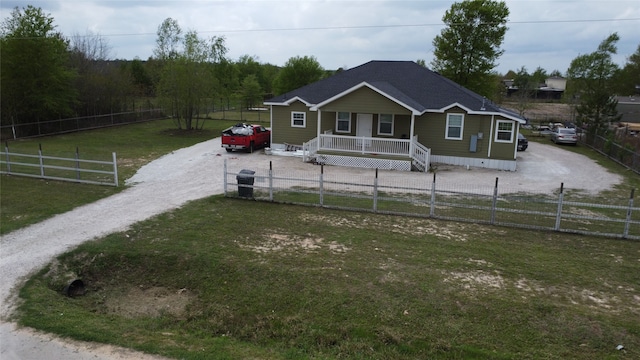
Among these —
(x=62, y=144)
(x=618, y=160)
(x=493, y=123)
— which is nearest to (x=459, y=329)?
(x=493, y=123)

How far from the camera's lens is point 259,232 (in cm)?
1139

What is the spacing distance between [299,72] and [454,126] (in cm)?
2927

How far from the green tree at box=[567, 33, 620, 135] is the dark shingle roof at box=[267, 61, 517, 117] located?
13.1m

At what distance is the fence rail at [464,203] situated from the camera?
39.1 ft

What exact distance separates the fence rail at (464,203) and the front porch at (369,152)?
2652 millimetres

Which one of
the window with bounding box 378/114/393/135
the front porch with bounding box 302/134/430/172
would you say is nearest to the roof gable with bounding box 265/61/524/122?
the window with bounding box 378/114/393/135

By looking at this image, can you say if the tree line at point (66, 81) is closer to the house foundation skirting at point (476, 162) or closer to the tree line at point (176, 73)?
the tree line at point (176, 73)

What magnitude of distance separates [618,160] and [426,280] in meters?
21.7

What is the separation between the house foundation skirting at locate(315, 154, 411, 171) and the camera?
21141mm

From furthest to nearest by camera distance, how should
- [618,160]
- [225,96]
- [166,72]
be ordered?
[225,96], [166,72], [618,160]

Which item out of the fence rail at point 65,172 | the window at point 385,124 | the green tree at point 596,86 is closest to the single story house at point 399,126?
the window at point 385,124

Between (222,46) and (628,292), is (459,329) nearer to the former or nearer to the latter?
(628,292)

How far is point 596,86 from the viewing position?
3553 cm

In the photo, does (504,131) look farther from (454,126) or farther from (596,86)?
(596,86)
